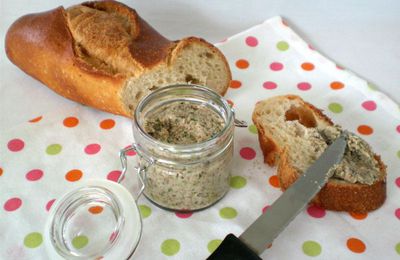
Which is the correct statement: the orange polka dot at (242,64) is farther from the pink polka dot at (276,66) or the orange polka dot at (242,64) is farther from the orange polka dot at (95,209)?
the orange polka dot at (95,209)

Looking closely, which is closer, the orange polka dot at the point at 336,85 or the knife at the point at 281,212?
the knife at the point at 281,212

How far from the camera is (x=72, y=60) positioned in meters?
1.68

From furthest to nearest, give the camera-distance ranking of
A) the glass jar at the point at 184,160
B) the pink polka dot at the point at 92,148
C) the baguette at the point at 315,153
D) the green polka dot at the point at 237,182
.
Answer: the pink polka dot at the point at 92,148 → the green polka dot at the point at 237,182 → the baguette at the point at 315,153 → the glass jar at the point at 184,160

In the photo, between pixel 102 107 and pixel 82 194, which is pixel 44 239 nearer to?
pixel 82 194

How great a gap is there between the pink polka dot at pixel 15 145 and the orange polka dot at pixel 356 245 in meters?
1.02

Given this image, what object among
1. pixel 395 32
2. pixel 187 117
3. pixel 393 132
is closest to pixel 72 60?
pixel 187 117

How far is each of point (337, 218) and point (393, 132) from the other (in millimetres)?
413

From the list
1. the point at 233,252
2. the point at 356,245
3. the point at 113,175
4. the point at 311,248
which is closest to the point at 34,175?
the point at 113,175

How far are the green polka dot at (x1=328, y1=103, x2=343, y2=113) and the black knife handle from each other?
2.38 ft

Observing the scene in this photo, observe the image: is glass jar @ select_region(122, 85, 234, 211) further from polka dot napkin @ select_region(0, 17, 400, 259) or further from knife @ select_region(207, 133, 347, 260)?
knife @ select_region(207, 133, 347, 260)

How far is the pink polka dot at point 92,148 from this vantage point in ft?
5.35

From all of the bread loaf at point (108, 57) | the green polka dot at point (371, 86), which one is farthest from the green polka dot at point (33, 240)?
the green polka dot at point (371, 86)

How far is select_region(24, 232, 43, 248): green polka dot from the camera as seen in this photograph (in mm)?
1374

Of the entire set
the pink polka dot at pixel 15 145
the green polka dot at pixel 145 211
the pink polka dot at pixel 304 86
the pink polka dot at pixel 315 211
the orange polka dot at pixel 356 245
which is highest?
the pink polka dot at pixel 15 145
